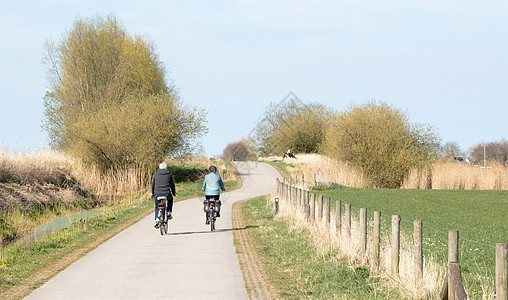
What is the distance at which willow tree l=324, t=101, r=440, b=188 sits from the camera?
46531mm

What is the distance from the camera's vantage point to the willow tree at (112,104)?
43.1m

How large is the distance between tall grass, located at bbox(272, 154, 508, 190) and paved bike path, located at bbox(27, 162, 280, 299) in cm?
2210

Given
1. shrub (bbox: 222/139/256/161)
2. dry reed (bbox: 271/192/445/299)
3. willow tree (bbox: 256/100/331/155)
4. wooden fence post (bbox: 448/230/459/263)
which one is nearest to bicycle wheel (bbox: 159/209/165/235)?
dry reed (bbox: 271/192/445/299)

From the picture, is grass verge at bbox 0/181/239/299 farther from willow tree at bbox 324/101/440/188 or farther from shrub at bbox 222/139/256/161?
shrub at bbox 222/139/256/161

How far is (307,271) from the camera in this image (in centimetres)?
1241

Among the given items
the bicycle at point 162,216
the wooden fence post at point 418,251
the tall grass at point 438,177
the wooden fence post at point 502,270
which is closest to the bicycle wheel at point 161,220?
the bicycle at point 162,216

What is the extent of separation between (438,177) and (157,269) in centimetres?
3466

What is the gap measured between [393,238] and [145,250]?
6.64 metres

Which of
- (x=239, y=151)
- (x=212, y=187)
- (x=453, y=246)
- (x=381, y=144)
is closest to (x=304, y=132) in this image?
(x=381, y=144)

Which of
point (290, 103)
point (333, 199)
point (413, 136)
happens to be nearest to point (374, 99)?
point (413, 136)

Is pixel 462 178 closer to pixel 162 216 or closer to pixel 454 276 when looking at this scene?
pixel 162 216

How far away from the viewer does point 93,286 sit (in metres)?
10.6

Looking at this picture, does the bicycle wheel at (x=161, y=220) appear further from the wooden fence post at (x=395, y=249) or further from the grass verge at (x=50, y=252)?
the wooden fence post at (x=395, y=249)

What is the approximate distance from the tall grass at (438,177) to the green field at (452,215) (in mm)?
4034
